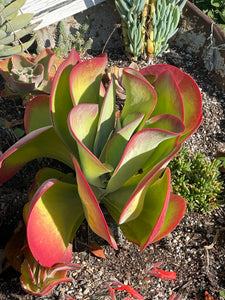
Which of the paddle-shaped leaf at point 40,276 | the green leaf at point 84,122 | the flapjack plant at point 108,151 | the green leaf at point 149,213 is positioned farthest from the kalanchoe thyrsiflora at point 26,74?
the paddle-shaped leaf at point 40,276

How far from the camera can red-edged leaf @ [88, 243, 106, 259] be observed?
1.54m

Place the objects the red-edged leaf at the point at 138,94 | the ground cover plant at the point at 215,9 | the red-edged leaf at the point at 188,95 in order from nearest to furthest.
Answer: the red-edged leaf at the point at 138,94 < the red-edged leaf at the point at 188,95 < the ground cover plant at the point at 215,9

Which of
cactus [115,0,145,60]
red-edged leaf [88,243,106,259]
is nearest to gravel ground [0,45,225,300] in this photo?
red-edged leaf [88,243,106,259]

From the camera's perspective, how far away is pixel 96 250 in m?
1.55

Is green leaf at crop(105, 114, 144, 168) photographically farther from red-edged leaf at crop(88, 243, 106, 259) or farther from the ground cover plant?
the ground cover plant

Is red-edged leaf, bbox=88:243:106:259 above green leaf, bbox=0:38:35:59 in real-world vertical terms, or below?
below

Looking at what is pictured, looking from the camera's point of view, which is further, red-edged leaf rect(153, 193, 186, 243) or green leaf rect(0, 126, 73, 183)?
green leaf rect(0, 126, 73, 183)

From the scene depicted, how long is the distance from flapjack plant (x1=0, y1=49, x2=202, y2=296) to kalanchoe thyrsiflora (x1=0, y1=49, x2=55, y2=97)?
0.27m

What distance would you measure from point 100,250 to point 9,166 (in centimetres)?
50

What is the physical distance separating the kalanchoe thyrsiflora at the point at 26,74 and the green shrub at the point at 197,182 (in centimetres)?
72

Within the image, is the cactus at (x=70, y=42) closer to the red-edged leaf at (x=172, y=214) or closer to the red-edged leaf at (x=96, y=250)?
the red-edged leaf at (x=96, y=250)

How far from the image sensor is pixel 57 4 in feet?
7.63

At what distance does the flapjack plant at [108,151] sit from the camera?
3.84 ft

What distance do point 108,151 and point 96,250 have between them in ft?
1.56
